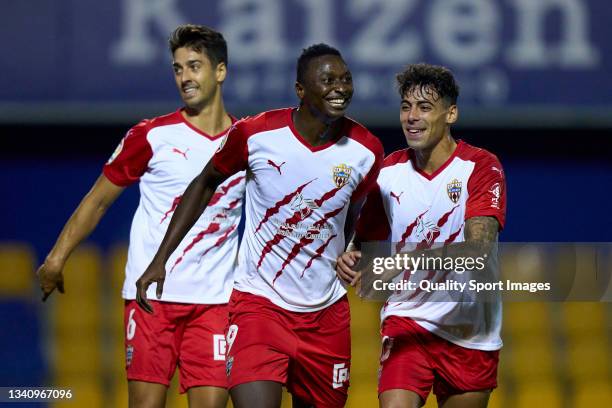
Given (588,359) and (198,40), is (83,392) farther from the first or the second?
(588,359)

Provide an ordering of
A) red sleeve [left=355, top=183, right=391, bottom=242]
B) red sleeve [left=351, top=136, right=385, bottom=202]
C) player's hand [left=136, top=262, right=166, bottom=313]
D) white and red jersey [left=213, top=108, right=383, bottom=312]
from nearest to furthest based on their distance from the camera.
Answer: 1. player's hand [left=136, top=262, right=166, bottom=313]
2. white and red jersey [left=213, top=108, right=383, bottom=312]
3. red sleeve [left=351, top=136, right=385, bottom=202]
4. red sleeve [left=355, top=183, right=391, bottom=242]

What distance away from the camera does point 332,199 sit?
20.1ft

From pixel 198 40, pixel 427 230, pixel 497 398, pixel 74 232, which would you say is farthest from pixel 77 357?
pixel 427 230

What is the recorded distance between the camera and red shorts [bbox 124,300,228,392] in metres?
6.70

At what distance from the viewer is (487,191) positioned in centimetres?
603

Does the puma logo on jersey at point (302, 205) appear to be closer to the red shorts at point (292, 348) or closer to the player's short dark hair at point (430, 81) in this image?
the red shorts at point (292, 348)

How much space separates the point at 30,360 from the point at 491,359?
4002mm

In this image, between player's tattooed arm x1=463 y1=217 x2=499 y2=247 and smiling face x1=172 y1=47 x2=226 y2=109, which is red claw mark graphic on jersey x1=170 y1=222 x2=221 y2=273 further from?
player's tattooed arm x1=463 y1=217 x2=499 y2=247

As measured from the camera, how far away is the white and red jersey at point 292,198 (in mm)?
6102

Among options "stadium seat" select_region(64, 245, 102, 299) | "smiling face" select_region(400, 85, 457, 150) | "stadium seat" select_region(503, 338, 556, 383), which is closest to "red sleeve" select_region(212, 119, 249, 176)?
"smiling face" select_region(400, 85, 457, 150)

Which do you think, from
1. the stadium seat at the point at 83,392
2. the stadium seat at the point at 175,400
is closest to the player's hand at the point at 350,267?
the stadium seat at the point at 175,400

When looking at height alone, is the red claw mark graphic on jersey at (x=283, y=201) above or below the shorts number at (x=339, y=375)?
above

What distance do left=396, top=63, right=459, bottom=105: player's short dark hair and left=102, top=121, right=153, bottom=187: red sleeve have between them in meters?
1.38

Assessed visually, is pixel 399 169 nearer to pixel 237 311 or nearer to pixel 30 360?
pixel 237 311
